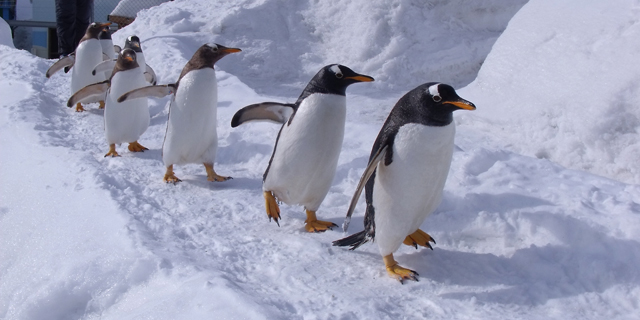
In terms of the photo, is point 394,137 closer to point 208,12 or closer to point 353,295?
point 353,295

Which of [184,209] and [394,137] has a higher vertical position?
[394,137]

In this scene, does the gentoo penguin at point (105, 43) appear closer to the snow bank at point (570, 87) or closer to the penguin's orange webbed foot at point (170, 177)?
the penguin's orange webbed foot at point (170, 177)

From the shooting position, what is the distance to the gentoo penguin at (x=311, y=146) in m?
2.31

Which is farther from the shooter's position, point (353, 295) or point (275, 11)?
point (275, 11)

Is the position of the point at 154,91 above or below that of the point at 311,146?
below

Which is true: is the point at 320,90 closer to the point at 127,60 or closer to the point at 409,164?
the point at 409,164

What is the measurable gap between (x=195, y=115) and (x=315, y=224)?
3.37 feet

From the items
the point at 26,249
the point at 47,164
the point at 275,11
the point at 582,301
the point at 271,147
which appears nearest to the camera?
the point at 582,301

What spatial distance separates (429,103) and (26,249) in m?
1.82

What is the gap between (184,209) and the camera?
2.69 meters

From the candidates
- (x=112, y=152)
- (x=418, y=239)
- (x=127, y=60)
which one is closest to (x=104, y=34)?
(x=127, y=60)

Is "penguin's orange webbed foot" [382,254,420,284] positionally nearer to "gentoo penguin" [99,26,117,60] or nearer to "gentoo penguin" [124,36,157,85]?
"gentoo penguin" [124,36,157,85]

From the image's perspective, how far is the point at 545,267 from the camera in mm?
2018

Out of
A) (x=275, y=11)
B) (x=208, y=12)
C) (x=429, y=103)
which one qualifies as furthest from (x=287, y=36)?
(x=429, y=103)
